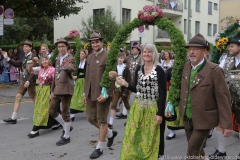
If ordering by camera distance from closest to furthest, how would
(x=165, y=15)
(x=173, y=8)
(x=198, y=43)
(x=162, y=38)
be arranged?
(x=198, y=43) < (x=162, y=38) < (x=173, y=8) < (x=165, y=15)

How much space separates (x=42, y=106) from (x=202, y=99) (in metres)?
4.21

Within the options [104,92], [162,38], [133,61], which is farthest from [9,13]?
[162,38]

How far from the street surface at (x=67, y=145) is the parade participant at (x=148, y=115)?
3.19ft

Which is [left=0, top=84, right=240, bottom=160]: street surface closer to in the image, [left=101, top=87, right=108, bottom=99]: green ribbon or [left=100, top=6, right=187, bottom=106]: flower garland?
[left=101, top=87, right=108, bottom=99]: green ribbon

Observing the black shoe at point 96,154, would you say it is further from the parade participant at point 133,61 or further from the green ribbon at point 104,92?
the parade participant at point 133,61

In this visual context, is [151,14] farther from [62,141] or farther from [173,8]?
[173,8]

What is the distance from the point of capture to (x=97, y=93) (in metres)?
5.69

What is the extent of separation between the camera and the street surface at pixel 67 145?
5811 millimetres

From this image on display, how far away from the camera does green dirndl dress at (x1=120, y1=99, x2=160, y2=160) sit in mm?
4711

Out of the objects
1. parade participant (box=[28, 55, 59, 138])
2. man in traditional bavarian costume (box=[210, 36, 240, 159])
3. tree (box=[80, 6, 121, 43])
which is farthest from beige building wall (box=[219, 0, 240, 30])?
man in traditional bavarian costume (box=[210, 36, 240, 159])

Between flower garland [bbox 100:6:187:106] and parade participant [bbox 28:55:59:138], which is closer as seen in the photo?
flower garland [bbox 100:6:187:106]

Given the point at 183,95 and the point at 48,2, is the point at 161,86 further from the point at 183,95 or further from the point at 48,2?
the point at 48,2

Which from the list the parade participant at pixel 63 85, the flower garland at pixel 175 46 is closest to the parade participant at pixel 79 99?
the parade participant at pixel 63 85

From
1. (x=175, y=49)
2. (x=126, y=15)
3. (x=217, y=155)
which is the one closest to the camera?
(x=175, y=49)
